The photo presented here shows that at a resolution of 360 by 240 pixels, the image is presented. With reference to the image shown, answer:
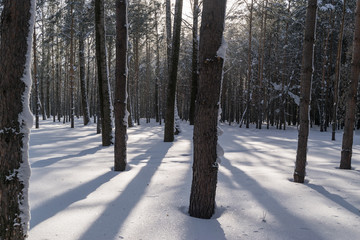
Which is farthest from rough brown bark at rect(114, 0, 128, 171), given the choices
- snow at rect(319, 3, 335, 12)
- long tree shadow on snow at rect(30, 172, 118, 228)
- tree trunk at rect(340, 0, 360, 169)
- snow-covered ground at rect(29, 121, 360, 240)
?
snow at rect(319, 3, 335, 12)

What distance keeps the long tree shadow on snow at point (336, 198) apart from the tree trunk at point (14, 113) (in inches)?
161

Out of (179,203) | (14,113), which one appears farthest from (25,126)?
(179,203)

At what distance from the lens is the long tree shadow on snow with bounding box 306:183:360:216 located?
12.0 ft

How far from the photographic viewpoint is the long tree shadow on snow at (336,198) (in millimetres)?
3664

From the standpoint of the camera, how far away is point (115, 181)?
5090 millimetres

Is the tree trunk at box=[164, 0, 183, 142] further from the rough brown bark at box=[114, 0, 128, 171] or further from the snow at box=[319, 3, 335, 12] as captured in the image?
the snow at box=[319, 3, 335, 12]

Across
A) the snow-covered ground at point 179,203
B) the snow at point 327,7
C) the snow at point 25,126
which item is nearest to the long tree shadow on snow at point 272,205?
the snow-covered ground at point 179,203

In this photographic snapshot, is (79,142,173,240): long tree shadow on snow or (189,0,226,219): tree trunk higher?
(189,0,226,219): tree trunk

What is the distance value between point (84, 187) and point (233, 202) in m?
2.62

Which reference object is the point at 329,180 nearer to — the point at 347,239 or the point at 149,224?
the point at 347,239

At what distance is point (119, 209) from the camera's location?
3.63 metres

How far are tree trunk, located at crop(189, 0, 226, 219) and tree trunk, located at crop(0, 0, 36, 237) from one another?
6.11 feet

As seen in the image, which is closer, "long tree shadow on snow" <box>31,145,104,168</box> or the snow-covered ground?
the snow-covered ground

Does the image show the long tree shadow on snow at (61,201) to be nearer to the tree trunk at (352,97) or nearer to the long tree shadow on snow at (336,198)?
the long tree shadow on snow at (336,198)
